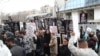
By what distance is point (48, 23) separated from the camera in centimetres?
1589

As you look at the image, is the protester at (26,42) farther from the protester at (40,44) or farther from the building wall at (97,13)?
the building wall at (97,13)

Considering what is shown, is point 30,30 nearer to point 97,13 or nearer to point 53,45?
point 53,45

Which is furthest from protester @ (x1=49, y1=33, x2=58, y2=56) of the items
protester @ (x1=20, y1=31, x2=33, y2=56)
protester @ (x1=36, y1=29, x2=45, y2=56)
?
protester @ (x1=20, y1=31, x2=33, y2=56)

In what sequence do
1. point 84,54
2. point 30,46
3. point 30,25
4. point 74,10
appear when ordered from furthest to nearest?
point 74,10 → point 30,25 → point 30,46 → point 84,54

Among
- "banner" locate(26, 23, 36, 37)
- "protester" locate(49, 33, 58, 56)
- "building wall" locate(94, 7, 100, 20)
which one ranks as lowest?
"protester" locate(49, 33, 58, 56)

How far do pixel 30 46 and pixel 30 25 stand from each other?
2053 millimetres

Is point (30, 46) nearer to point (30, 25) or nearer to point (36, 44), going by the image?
point (36, 44)

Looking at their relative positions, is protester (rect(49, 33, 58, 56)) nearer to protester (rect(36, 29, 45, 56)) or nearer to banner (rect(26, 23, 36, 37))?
protester (rect(36, 29, 45, 56))

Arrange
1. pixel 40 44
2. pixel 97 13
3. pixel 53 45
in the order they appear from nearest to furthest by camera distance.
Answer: pixel 53 45, pixel 40 44, pixel 97 13

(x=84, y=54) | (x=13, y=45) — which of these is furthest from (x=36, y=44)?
(x=84, y=54)

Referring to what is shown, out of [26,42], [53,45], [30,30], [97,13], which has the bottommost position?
[53,45]

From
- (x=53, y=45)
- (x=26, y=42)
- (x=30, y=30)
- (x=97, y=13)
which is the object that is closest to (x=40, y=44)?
(x=53, y=45)

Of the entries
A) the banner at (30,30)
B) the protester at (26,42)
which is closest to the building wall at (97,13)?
the banner at (30,30)

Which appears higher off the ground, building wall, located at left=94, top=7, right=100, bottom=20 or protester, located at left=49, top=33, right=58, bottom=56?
building wall, located at left=94, top=7, right=100, bottom=20
